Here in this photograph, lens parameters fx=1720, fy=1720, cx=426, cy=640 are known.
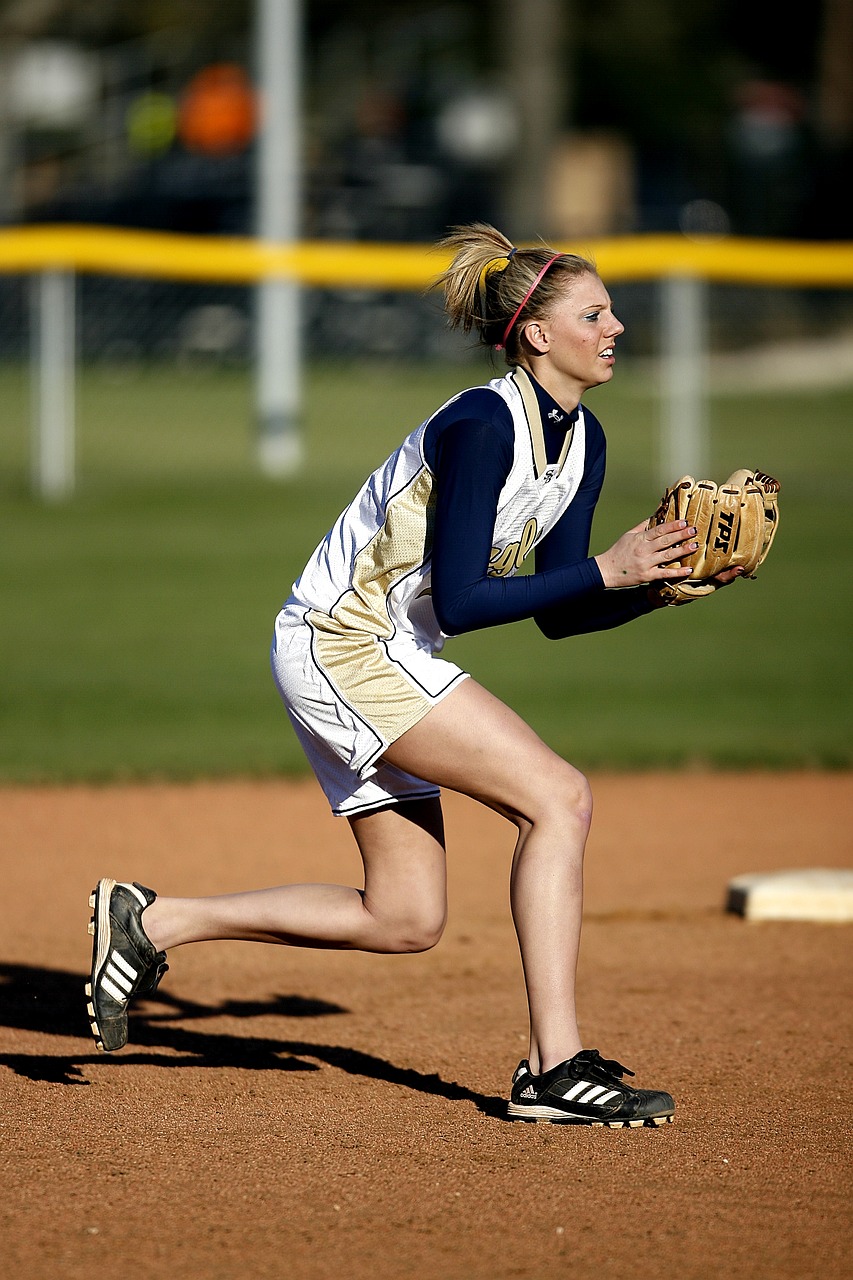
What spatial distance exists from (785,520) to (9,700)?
8.54 metres

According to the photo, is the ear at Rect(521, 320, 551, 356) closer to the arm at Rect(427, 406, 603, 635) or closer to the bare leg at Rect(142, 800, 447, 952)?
the arm at Rect(427, 406, 603, 635)

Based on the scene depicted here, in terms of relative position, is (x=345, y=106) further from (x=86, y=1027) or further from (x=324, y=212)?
(x=86, y=1027)

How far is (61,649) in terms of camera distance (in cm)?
1101

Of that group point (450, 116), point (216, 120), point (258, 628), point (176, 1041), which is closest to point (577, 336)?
point (176, 1041)

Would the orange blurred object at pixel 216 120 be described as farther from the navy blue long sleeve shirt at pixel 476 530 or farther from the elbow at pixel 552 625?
the navy blue long sleeve shirt at pixel 476 530

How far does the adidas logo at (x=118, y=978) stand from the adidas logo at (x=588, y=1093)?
1028 millimetres

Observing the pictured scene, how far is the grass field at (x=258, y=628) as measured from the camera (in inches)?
351

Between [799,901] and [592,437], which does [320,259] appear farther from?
[592,437]

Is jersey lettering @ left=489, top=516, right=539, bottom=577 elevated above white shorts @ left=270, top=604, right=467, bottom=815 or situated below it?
above

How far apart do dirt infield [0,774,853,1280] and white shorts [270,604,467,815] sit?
743mm

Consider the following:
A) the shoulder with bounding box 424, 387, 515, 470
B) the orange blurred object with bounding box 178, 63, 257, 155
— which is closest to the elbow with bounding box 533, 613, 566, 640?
the shoulder with bounding box 424, 387, 515, 470

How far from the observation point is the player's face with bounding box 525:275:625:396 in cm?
370

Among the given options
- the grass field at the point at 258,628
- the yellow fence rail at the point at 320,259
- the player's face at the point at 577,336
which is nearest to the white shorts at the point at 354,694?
the player's face at the point at 577,336

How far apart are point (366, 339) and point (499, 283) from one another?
2121cm
